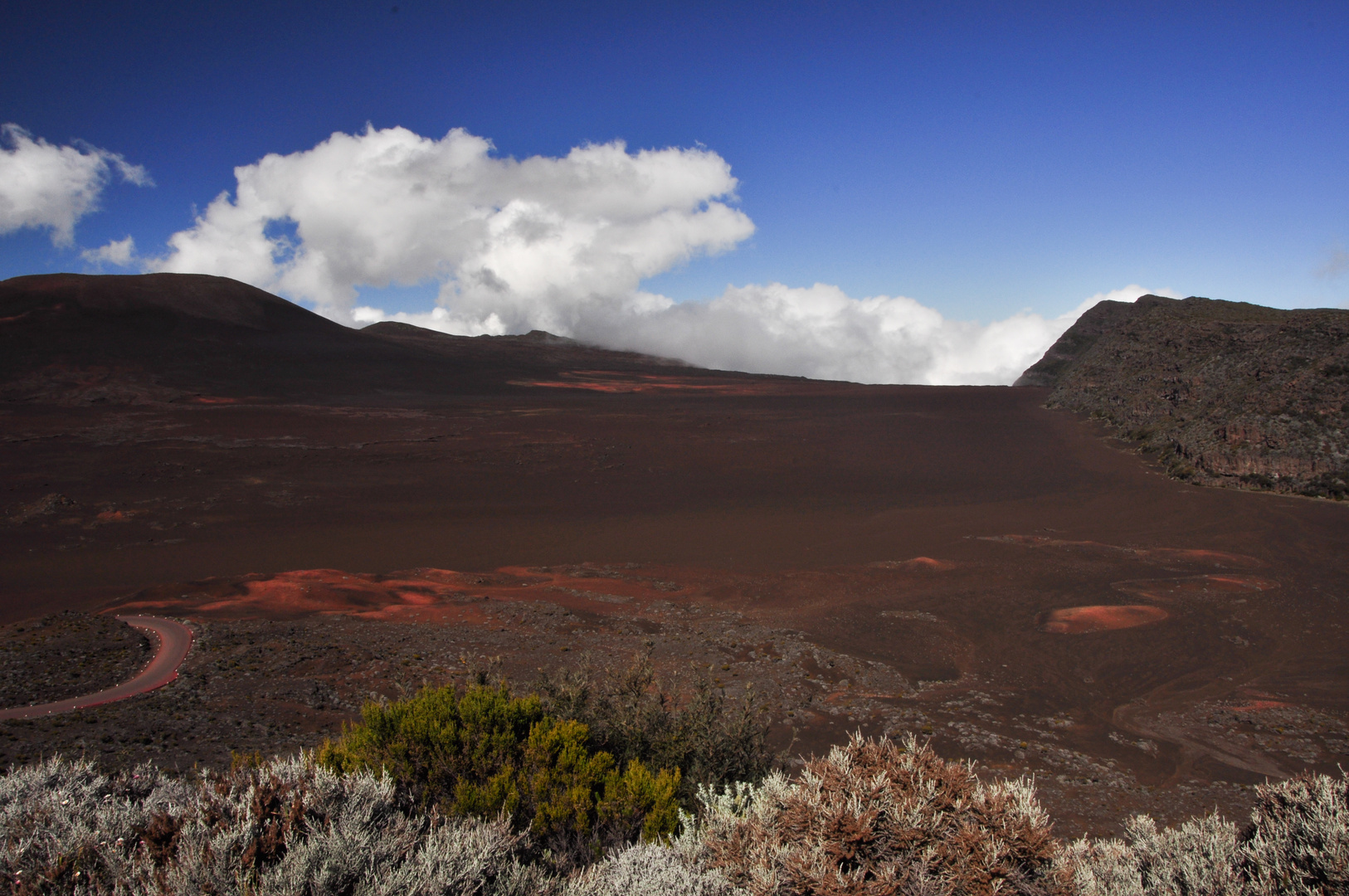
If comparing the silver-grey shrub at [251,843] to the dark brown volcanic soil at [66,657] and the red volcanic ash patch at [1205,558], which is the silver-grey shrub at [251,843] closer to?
the dark brown volcanic soil at [66,657]

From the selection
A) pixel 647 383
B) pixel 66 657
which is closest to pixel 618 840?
pixel 66 657

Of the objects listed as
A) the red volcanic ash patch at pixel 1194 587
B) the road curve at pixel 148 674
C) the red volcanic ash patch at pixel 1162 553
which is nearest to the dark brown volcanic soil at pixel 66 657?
the road curve at pixel 148 674

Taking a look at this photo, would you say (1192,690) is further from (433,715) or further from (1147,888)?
(433,715)

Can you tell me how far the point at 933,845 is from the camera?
333cm

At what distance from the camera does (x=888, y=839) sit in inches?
133

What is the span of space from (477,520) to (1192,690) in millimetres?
18885

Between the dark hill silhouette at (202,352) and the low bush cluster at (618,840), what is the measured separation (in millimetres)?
38697

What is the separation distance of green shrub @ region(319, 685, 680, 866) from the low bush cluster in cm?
2

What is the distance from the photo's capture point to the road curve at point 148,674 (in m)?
8.17

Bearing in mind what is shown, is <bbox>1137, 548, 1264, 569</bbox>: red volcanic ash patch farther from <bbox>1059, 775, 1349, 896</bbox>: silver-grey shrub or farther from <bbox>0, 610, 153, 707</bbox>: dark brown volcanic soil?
<bbox>0, 610, 153, 707</bbox>: dark brown volcanic soil

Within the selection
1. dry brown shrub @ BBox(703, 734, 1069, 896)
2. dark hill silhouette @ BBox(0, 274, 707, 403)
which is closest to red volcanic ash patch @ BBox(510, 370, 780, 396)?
dark hill silhouette @ BBox(0, 274, 707, 403)

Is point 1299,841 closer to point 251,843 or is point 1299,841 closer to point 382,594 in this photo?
point 251,843

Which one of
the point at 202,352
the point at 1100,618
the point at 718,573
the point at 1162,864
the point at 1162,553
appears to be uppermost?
the point at 202,352

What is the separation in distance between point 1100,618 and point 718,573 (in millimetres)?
8445
